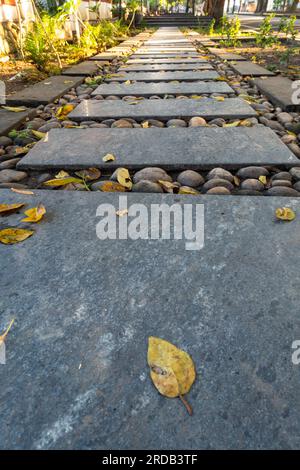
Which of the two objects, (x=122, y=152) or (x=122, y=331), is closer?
(x=122, y=331)

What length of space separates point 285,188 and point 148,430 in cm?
103

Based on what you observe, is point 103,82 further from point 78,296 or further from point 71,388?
point 71,388

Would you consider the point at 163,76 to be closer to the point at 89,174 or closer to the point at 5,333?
the point at 89,174

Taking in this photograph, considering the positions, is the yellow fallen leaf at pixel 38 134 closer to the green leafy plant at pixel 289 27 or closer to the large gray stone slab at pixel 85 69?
the large gray stone slab at pixel 85 69

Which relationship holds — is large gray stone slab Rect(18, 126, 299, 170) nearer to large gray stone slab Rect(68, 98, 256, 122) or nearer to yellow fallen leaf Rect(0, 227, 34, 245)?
large gray stone slab Rect(68, 98, 256, 122)

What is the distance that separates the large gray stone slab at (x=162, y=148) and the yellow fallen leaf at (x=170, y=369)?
959mm

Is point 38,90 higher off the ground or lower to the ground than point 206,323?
higher

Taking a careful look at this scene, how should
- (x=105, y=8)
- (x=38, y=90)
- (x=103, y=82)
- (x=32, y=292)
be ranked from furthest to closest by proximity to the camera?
(x=105, y=8)
(x=103, y=82)
(x=38, y=90)
(x=32, y=292)

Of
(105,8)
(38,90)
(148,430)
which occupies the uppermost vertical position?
(105,8)

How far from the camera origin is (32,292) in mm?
854

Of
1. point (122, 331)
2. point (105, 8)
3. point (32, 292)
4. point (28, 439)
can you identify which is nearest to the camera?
point (28, 439)

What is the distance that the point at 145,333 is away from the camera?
74 cm

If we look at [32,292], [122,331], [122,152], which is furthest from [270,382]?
[122,152]

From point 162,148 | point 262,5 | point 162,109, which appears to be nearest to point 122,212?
point 162,148
